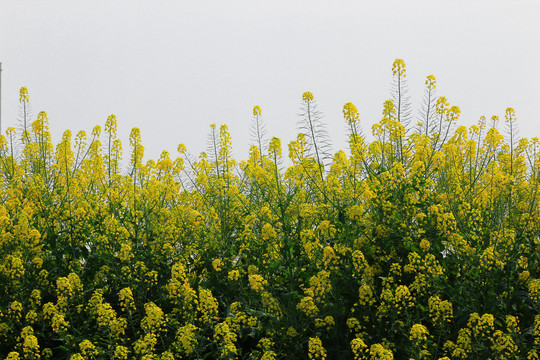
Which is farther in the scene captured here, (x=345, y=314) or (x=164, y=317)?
(x=164, y=317)

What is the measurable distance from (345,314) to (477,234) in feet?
5.63

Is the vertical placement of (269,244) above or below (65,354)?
above

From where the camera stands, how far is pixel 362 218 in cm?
639

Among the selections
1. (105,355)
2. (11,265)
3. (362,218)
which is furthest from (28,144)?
(362,218)

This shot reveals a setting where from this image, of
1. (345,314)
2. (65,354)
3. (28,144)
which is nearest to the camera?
(345,314)

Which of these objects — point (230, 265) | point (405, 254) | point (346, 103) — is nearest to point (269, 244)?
point (230, 265)

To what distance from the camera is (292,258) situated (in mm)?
6430

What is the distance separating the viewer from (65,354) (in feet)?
21.6

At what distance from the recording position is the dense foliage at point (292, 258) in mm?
5867

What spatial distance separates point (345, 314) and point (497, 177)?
2365 mm

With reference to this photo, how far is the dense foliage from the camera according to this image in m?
5.87

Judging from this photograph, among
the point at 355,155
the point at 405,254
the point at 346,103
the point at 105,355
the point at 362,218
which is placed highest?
the point at 346,103

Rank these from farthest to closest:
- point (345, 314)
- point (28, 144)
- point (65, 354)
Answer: point (28, 144)
point (65, 354)
point (345, 314)

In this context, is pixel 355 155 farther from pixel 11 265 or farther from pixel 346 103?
pixel 11 265
